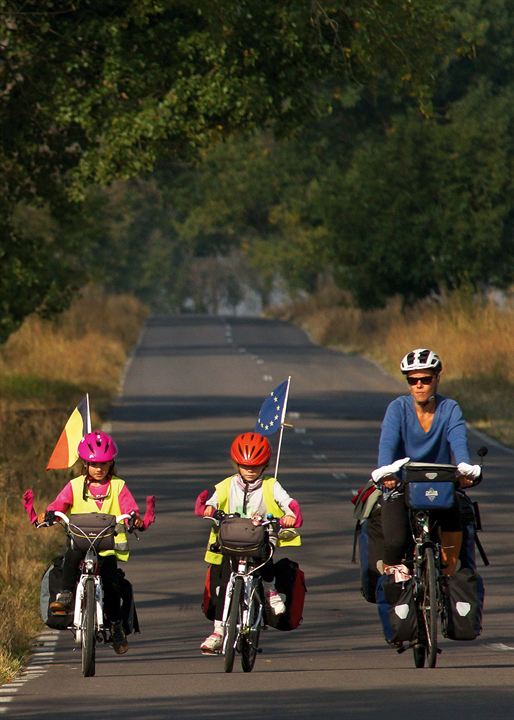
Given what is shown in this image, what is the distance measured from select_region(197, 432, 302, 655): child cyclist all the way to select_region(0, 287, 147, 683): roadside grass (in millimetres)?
1410

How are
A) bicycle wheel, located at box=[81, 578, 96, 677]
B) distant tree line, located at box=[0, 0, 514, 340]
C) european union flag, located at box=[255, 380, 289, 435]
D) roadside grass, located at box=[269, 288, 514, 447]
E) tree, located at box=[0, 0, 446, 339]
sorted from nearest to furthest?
bicycle wheel, located at box=[81, 578, 96, 677] < european union flag, located at box=[255, 380, 289, 435] < tree, located at box=[0, 0, 446, 339] < distant tree line, located at box=[0, 0, 514, 340] < roadside grass, located at box=[269, 288, 514, 447]

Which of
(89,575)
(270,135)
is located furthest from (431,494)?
(270,135)

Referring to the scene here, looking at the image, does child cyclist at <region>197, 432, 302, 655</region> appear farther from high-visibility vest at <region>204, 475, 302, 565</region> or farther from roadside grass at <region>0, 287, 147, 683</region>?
roadside grass at <region>0, 287, 147, 683</region>

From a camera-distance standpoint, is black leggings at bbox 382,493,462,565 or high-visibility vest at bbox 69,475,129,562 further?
high-visibility vest at bbox 69,475,129,562

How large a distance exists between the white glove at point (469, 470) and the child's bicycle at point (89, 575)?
1.88 meters

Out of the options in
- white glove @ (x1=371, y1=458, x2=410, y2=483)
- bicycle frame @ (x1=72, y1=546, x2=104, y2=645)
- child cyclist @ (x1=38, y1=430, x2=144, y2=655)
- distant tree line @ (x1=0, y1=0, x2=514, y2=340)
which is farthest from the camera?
distant tree line @ (x1=0, y1=0, x2=514, y2=340)

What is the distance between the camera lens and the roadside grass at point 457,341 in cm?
3953

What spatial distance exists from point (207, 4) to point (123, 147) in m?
2.26

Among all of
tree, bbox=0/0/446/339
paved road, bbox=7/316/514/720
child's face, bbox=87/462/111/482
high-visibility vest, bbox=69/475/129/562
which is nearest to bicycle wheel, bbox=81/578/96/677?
paved road, bbox=7/316/514/720

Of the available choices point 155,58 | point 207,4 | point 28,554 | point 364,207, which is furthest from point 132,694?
point 364,207

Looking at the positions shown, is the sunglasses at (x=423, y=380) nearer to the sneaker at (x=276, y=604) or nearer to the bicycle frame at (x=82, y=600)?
the sneaker at (x=276, y=604)

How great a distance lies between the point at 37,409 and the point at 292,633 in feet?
73.8

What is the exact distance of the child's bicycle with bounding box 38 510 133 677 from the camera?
12484 mm

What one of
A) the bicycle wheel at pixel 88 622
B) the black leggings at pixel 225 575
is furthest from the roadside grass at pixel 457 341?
the bicycle wheel at pixel 88 622
